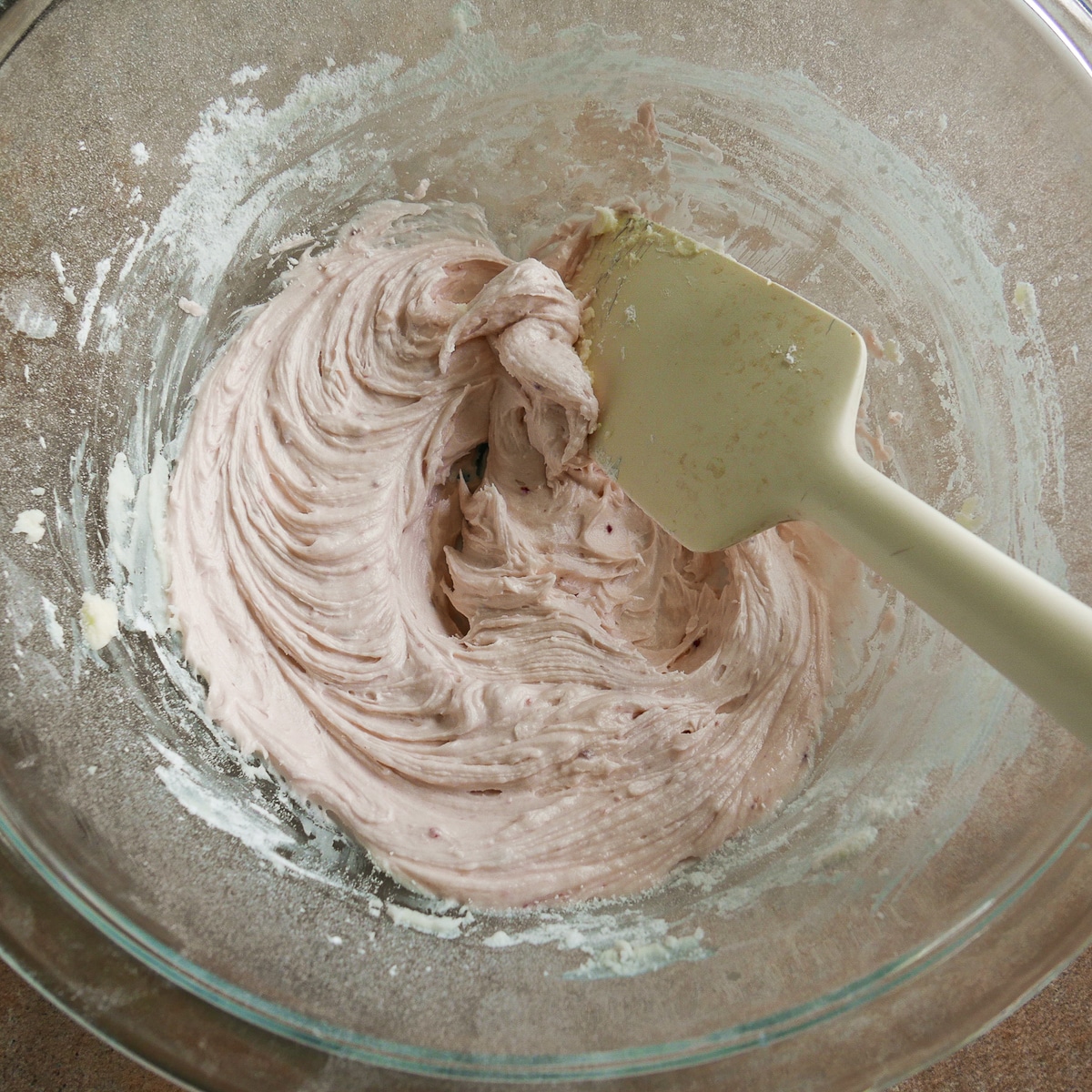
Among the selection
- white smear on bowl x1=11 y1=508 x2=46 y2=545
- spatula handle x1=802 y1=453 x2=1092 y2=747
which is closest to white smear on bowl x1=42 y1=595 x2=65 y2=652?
white smear on bowl x1=11 y1=508 x2=46 y2=545

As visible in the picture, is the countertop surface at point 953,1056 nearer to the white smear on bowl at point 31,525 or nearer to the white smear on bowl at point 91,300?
the white smear on bowl at point 31,525

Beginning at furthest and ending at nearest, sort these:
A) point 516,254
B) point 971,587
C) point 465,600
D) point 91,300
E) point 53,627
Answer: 1. point 516,254
2. point 465,600
3. point 91,300
4. point 53,627
5. point 971,587

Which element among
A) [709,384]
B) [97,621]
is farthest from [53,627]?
[709,384]

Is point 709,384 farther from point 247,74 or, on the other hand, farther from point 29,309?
point 29,309

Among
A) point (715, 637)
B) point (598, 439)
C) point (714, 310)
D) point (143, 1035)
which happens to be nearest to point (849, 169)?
point (714, 310)

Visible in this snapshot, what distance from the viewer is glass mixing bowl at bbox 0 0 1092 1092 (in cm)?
105

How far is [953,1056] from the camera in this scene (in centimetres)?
158

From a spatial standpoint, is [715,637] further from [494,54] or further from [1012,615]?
[494,54]

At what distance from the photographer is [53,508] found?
134cm

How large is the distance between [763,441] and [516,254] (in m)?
0.91

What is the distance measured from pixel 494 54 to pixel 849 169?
798 millimetres

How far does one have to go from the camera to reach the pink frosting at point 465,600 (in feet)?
4.71

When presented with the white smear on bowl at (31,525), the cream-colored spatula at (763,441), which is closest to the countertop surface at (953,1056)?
the white smear on bowl at (31,525)

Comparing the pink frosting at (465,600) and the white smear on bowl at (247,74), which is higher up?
the white smear on bowl at (247,74)
